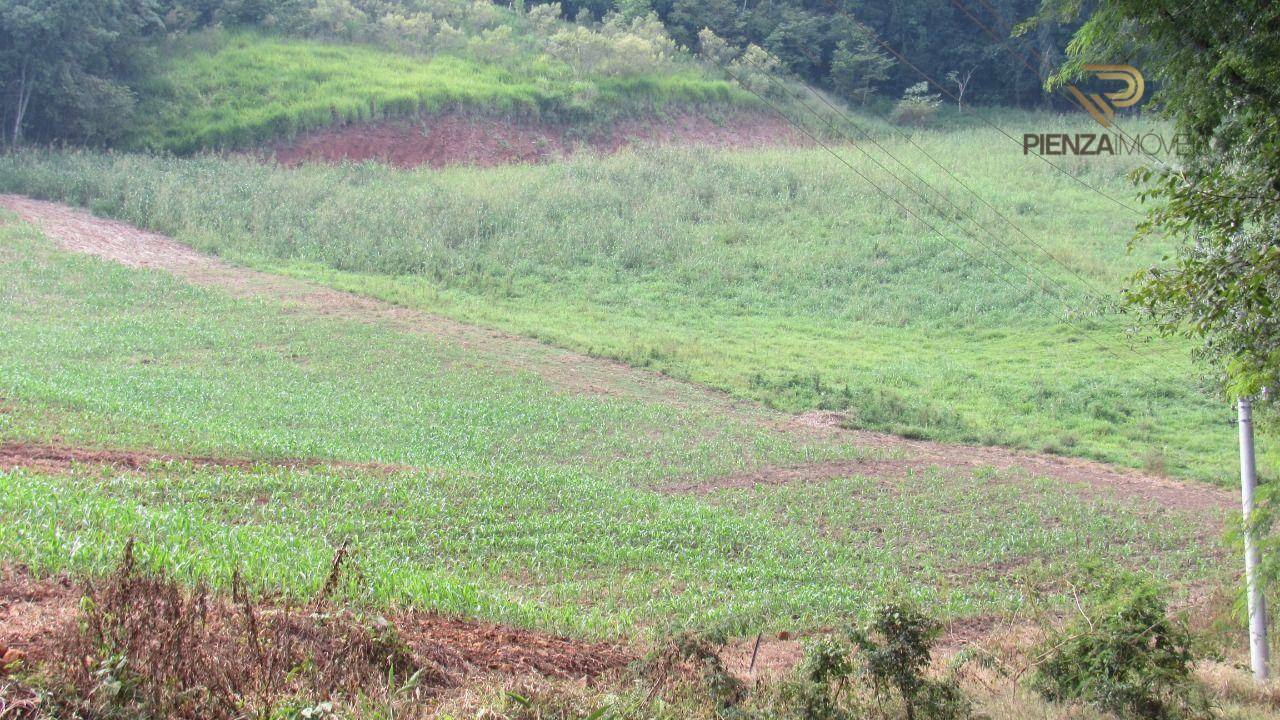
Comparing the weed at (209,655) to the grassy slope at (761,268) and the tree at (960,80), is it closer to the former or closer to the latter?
the grassy slope at (761,268)

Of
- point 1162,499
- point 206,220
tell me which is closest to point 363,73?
point 206,220

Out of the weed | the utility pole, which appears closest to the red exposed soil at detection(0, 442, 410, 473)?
the weed

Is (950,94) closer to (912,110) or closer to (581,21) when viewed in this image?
(912,110)

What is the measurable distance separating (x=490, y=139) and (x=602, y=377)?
23.4 m

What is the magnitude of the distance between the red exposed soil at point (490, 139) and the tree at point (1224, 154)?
107 feet

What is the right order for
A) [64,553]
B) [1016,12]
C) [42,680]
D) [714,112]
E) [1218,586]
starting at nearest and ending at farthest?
1. [42,680]
2. [64,553]
3. [1218,586]
4. [714,112]
5. [1016,12]

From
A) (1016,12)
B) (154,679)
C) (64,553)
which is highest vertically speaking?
(1016,12)

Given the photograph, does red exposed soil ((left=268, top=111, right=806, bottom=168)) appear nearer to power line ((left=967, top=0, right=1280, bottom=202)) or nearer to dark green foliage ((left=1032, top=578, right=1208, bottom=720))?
power line ((left=967, top=0, right=1280, bottom=202))

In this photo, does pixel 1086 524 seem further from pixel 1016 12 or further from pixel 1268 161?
pixel 1016 12

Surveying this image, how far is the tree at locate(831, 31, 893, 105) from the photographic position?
55.2 meters

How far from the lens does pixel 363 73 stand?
40.3m

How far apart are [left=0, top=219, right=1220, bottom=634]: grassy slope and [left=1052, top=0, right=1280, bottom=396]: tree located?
3.78 metres

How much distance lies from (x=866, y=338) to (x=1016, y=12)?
4684cm

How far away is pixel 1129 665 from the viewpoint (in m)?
5.58
